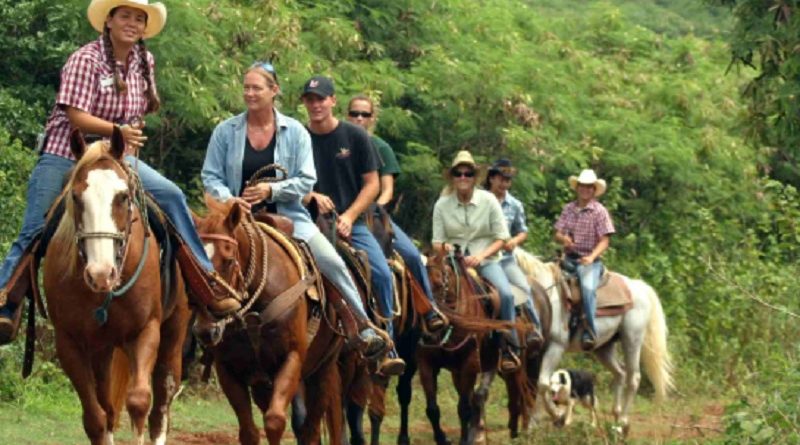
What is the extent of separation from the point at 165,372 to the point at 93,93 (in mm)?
1661

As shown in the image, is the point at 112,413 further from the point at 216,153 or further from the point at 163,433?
the point at 216,153

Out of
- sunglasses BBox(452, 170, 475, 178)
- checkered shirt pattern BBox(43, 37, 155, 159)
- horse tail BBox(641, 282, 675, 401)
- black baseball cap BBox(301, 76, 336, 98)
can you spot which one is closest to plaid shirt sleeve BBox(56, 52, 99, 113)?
checkered shirt pattern BBox(43, 37, 155, 159)

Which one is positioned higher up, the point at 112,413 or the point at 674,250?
the point at 112,413

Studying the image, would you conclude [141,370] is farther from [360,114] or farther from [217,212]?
[360,114]

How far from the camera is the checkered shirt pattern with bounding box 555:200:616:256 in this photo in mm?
17594

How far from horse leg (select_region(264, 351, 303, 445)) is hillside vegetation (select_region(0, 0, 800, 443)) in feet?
10.6

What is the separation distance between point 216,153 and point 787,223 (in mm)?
4677

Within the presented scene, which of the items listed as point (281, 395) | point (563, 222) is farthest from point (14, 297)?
point (563, 222)

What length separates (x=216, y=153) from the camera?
414 inches

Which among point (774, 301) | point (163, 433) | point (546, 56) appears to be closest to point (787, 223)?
point (163, 433)

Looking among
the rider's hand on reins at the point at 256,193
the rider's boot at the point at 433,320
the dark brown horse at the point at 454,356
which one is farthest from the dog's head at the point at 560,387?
the rider's hand on reins at the point at 256,193

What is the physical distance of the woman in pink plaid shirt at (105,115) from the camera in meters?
8.93

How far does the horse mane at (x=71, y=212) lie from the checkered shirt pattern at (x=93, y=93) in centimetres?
41

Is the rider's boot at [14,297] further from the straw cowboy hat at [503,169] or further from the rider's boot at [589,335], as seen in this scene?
the rider's boot at [589,335]
